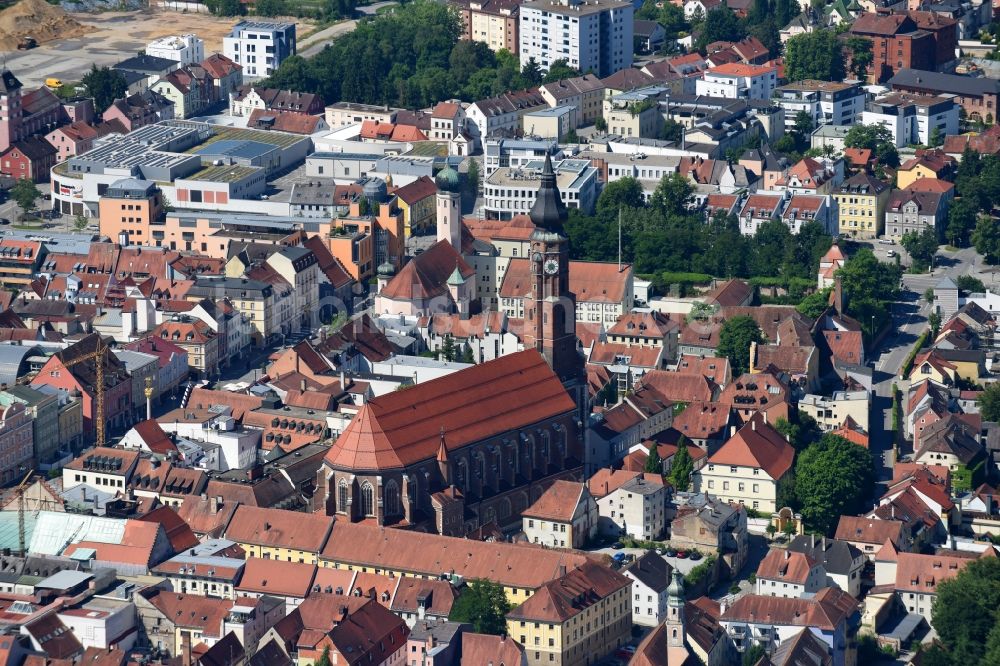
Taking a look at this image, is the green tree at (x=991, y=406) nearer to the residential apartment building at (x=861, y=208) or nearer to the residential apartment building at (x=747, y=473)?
the residential apartment building at (x=747, y=473)

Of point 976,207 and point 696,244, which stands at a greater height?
point 976,207

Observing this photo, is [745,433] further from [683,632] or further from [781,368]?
[683,632]

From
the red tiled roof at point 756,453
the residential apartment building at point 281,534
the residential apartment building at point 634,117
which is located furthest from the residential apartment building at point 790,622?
the residential apartment building at point 634,117

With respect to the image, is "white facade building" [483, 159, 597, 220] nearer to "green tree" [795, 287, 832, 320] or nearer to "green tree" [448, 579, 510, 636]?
"green tree" [795, 287, 832, 320]

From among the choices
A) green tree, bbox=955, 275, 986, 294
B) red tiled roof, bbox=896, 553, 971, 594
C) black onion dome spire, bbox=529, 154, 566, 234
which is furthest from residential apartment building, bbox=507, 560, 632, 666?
green tree, bbox=955, 275, 986, 294

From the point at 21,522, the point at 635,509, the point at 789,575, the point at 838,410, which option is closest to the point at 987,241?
the point at 838,410

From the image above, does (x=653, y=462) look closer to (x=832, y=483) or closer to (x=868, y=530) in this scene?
(x=832, y=483)
